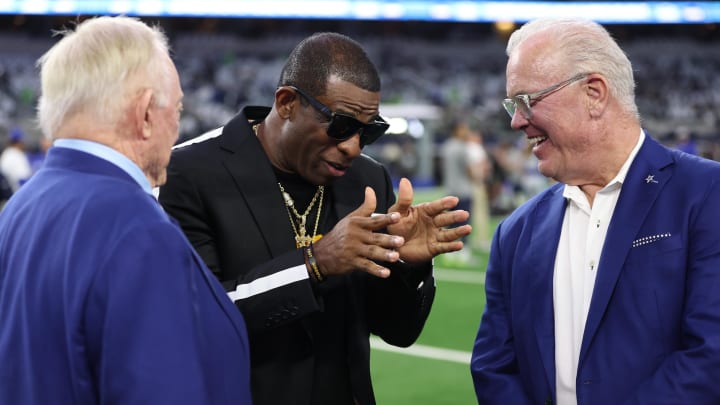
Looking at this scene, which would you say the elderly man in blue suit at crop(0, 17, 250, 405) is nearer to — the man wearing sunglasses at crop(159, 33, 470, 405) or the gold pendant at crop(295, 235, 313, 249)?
the man wearing sunglasses at crop(159, 33, 470, 405)

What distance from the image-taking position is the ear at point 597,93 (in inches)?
103

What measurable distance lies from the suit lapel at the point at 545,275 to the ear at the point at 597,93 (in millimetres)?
347

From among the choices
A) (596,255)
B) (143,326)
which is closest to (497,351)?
(596,255)

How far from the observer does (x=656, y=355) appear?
2.44m

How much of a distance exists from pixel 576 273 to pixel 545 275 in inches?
3.9

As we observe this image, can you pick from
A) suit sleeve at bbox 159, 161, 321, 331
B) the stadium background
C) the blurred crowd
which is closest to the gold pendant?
suit sleeve at bbox 159, 161, 321, 331

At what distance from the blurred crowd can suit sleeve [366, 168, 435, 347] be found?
21725mm

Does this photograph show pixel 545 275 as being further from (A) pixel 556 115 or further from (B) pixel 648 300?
(A) pixel 556 115

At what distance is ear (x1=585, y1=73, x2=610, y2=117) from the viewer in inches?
103

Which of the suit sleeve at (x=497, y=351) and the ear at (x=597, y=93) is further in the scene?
the suit sleeve at (x=497, y=351)

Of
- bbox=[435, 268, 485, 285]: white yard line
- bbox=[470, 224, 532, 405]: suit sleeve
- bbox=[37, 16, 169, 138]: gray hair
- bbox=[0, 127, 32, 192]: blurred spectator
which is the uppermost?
bbox=[37, 16, 169, 138]: gray hair

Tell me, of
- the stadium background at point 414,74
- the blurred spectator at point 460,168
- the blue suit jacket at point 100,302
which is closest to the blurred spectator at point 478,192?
the blurred spectator at point 460,168

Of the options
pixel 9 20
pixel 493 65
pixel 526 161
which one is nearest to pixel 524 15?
pixel 493 65

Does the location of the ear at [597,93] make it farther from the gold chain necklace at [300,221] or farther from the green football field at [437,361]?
the green football field at [437,361]
